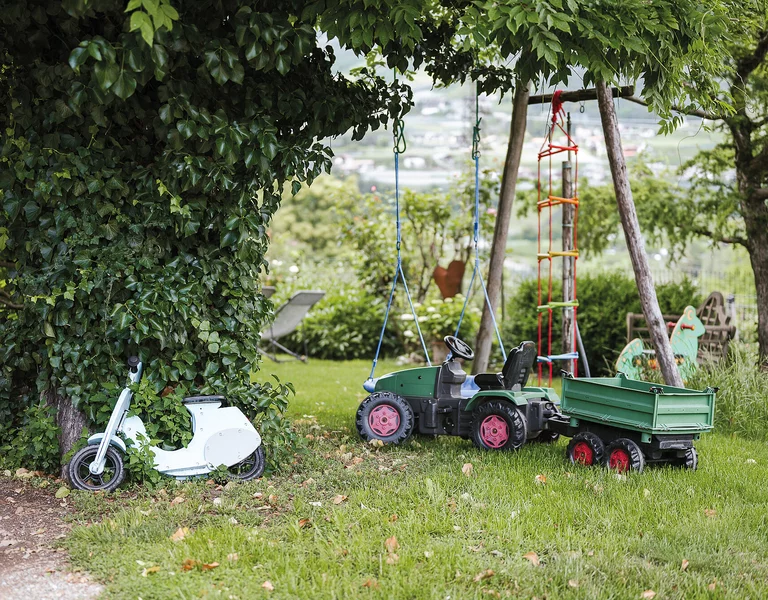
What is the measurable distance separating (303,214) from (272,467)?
73.8ft

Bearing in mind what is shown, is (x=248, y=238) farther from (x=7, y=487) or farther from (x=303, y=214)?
(x=303, y=214)

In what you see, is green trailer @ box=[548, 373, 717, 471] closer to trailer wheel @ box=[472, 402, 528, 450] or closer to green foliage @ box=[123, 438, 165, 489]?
trailer wheel @ box=[472, 402, 528, 450]

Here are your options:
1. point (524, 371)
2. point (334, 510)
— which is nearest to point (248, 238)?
point (334, 510)

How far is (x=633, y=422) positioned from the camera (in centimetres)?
479

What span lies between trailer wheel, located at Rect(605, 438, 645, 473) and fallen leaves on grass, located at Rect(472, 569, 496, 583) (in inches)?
69.2

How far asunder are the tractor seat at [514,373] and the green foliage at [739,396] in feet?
6.59

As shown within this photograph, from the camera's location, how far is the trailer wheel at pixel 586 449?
16.3 feet

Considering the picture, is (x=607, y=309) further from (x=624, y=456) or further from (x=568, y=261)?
(x=624, y=456)

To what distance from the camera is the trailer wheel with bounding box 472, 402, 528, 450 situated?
5.28 meters

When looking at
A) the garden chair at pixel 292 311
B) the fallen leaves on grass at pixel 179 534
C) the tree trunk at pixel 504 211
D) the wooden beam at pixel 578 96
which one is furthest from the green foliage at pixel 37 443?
the garden chair at pixel 292 311

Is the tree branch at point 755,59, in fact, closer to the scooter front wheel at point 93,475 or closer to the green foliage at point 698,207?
the green foliage at point 698,207

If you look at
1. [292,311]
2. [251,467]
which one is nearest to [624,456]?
[251,467]

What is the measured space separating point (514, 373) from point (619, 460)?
0.94m

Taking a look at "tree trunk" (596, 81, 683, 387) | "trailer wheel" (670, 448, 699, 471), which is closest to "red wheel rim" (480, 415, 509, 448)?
"trailer wheel" (670, 448, 699, 471)
